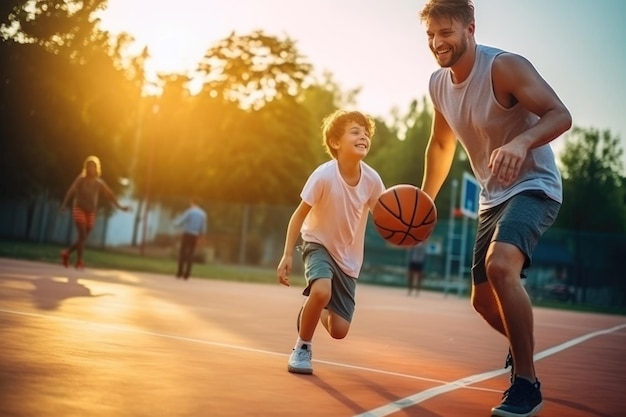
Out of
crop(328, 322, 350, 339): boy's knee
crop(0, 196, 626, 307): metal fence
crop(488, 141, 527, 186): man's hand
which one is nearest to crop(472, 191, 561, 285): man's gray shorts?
crop(488, 141, 527, 186): man's hand

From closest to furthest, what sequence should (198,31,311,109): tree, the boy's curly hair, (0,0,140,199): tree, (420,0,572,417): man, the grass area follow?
(420,0,572,417): man, the boy's curly hair, (0,0,140,199): tree, the grass area, (198,31,311,109): tree

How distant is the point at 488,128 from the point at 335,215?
159cm

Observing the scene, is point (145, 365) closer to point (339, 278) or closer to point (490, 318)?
point (339, 278)

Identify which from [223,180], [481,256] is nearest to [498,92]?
[481,256]

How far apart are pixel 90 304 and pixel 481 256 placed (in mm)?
5209

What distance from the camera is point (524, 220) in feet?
15.0

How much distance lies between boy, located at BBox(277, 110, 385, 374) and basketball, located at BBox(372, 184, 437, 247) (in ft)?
0.70

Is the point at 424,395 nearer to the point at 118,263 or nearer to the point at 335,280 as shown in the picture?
the point at 335,280

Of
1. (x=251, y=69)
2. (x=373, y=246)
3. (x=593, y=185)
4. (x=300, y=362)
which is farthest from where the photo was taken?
(x=593, y=185)

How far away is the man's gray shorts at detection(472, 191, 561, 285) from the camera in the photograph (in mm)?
4555

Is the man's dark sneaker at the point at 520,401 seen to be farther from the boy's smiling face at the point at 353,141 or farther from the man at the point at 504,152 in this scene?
the boy's smiling face at the point at 353,141

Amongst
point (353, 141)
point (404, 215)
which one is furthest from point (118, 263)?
point (404, 215)

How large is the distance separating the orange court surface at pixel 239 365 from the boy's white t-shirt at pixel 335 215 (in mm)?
780

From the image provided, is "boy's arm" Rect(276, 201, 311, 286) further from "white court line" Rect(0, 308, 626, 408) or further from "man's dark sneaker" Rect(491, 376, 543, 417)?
"man's dark sneaker" Rect(491, 376, 543, 417)
